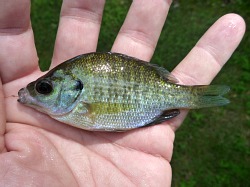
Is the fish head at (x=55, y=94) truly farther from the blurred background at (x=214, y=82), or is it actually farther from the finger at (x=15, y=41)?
the blurred background at (x=214, y=82)

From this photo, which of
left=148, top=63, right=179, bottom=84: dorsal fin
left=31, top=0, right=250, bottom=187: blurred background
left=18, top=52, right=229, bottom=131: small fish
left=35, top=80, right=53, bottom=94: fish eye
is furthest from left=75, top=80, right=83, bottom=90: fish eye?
left=31, top=0, right=250, bottom=187: blurred background

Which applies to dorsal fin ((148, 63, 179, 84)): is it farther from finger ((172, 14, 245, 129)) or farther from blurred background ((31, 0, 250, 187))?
blurred background ((31, 0, 250, 187))

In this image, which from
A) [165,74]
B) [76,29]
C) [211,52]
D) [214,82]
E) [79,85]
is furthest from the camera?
[214,82]

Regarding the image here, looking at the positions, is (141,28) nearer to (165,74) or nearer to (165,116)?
(165,74)

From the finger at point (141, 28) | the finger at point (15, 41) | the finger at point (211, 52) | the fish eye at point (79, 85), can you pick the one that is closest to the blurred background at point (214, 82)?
the finger at point (211, 52)

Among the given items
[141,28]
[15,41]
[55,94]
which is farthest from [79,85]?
[141,28]
